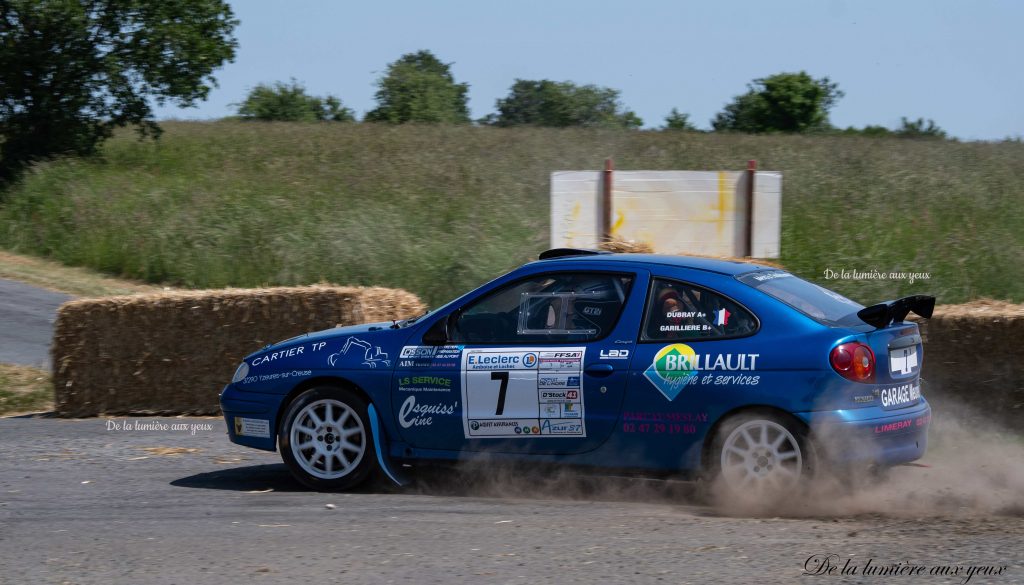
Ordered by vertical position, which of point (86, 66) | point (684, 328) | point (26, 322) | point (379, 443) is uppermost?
point (86, 66)

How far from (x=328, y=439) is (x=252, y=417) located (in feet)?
1.89

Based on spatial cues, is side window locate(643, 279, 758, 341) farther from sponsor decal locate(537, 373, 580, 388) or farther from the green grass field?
the green grass field

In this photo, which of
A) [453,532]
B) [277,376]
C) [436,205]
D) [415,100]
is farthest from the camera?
[415,100]

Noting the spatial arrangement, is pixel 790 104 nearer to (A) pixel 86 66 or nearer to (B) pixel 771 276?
(A) pixel 86 66

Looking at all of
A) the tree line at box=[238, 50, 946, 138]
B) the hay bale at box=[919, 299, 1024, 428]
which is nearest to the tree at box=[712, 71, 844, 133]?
the tree line at box=[238, 50, 946, 138]

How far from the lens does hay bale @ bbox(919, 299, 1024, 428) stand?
8680 mm

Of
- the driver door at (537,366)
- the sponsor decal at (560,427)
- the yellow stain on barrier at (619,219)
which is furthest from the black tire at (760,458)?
the yellow stain on barrier at (619,219)

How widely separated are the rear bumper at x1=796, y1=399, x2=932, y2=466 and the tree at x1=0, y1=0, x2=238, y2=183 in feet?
77.3

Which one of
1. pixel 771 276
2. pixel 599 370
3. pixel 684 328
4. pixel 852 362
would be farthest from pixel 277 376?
pixel 852 362

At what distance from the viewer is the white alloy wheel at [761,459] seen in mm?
6051

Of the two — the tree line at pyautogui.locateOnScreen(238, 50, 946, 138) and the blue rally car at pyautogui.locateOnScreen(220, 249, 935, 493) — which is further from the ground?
the tree line at pyautogui.locateOnScreen(238, 50, 946, 138)

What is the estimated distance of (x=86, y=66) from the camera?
26406 millimetres

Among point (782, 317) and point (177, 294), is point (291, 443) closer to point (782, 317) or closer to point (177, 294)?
point (782, 317)

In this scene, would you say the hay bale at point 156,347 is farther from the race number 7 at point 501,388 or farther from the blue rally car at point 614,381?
the race number 7 at point 501,388
